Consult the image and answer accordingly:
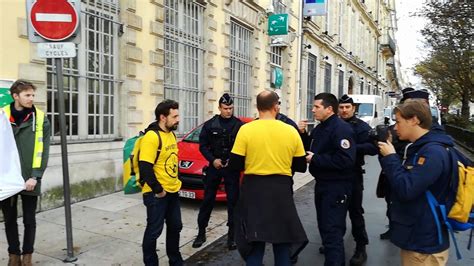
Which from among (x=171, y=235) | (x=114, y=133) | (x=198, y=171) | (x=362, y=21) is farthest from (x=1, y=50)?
(x=362, y=21)

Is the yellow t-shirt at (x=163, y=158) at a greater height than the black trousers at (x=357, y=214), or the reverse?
the yellow t-shirt at (x=163, y=158)

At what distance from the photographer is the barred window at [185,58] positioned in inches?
387

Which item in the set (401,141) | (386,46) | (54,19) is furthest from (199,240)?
(386,46)

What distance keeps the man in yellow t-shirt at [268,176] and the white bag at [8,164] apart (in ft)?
6.71

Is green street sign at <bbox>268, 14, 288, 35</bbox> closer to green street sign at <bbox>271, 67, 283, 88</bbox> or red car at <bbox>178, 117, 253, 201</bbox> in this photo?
green street sign at <bbox>271, 67, 283, 88</bbox>

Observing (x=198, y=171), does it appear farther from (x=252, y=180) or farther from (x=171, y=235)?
(x=252, y=180)

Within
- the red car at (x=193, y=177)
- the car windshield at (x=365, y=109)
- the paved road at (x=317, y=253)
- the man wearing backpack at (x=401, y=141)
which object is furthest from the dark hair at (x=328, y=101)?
the car windshield at (x=365, y=109)

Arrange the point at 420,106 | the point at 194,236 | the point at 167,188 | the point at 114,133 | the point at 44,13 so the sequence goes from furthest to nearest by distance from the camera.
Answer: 1. the point at 114,133
2. the point at 194,236
3. the point at 44,13
4. the point at 167,188
5. the point at 420,106

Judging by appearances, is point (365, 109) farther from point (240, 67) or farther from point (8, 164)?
point (8, 164)

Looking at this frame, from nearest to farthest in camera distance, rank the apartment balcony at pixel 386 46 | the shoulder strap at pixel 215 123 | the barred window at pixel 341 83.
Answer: the shoulder strap at pixel 215 123, the barred window at pixel 341 83, the apartment balcony at pixel 386 46

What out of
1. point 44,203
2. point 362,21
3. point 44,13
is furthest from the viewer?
point 362,21

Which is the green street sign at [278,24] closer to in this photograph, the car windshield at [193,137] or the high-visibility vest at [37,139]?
the car windshield at [193,137]

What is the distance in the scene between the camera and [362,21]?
37.7 metres

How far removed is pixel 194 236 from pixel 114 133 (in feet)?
12.2
